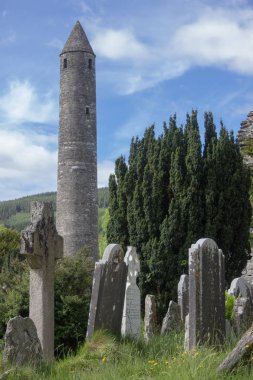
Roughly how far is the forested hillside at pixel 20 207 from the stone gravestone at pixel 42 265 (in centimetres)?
11660

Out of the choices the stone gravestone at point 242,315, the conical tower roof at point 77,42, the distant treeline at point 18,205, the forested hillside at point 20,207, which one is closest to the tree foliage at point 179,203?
the stone gravestone at point 242,315

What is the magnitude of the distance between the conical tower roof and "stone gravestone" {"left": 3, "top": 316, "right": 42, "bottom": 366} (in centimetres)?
2970

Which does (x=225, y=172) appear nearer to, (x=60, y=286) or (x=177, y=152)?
(x=177, y=152)

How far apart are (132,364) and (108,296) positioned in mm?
1799

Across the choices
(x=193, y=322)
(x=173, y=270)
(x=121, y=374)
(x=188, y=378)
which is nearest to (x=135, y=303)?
(x=193, y=322)

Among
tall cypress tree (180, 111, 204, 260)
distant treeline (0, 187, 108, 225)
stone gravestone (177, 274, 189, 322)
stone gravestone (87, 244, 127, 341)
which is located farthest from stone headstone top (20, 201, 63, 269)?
distant treeline (0, 187, 108, 225)

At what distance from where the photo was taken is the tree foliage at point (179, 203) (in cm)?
1798

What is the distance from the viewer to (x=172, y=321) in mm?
10922

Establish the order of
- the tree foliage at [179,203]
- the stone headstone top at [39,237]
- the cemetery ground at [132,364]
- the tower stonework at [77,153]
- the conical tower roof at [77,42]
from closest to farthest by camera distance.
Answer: the cemetery ground at [132,364], the stone headstone top at [39,237], the tree foliage at [179,203], the tower stonework at [77,153], the conical tower roof at [77,42]

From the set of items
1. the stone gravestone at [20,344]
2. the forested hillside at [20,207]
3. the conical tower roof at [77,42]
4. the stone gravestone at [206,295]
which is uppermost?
the forested hillside at [20,207]

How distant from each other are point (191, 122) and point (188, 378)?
14779 millimetres

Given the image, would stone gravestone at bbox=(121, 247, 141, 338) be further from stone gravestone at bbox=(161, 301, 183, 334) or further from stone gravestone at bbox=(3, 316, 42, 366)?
stone gravestone at bbox=(3, 316, 42, 366)

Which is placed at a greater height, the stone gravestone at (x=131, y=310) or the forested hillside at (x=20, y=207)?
the forested hillside at (x=20, y=207)

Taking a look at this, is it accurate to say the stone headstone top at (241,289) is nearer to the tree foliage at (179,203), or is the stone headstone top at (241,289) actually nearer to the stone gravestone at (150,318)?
the stone gravestone at (150,318)
